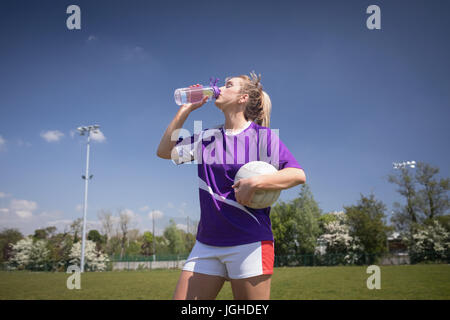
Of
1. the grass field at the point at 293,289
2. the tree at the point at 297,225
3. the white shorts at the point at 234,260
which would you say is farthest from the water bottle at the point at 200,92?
the tree at the point at 297,225

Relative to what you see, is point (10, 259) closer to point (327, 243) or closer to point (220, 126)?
point (327, 243)

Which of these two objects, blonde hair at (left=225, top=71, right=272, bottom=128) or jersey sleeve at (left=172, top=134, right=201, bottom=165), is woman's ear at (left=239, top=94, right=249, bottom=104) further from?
jersey sleeve at (left=172, top=134, right=201, bottom=165)

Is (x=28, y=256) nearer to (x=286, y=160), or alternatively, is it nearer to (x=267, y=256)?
(x=267, y=256)

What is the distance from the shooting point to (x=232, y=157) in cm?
247

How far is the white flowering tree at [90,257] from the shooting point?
43763 mm

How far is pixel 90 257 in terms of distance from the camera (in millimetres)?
44438

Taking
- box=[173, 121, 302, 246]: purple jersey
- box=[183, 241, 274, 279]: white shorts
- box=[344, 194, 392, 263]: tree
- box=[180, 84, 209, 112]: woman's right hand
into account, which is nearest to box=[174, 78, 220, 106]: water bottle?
box=[180, 84, 209, 112]: woman's right hand

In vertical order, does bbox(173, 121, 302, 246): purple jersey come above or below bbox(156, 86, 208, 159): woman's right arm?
below

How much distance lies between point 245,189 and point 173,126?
0.97 meters

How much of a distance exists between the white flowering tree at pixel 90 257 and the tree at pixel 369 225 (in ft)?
118

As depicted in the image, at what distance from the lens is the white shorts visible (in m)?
2.18

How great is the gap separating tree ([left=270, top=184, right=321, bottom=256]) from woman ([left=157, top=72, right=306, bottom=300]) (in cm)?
4999

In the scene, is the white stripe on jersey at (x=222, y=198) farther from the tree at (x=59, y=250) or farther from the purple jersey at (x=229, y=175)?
the tree at (x=59, y=250)
